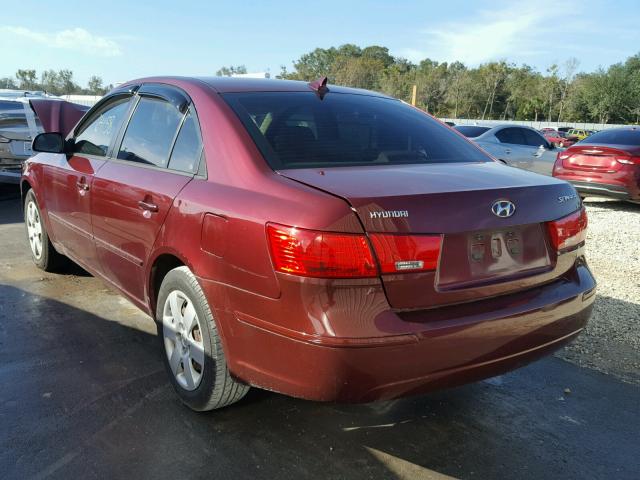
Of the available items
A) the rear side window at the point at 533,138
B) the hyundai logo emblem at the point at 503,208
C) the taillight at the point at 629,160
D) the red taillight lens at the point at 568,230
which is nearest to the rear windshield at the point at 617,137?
the taillight at the point at 629,160

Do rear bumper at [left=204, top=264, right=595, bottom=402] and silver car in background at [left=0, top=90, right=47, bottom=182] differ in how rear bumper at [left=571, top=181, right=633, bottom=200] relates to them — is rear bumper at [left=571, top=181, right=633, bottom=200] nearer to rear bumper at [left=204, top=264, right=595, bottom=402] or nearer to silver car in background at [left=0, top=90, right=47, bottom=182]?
rear bumper at [left=204, top=264, right=595, bottom=402]

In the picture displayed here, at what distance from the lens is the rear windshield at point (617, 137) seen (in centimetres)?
1001

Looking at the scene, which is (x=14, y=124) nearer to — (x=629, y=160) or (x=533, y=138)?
(x=629, y=160)

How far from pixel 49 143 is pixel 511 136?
1064 cm

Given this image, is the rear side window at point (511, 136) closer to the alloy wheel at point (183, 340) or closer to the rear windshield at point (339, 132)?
the rear windshield at point (339, 132)

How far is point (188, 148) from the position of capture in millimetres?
2934

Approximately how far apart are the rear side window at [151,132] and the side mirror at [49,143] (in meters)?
0.96

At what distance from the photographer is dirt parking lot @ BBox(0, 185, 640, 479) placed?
250cm

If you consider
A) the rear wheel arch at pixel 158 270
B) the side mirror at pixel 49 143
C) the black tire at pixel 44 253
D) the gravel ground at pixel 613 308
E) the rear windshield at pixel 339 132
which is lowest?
the gravel ground at pixel 613 308

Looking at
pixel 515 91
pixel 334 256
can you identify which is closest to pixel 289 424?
pixel 334 256

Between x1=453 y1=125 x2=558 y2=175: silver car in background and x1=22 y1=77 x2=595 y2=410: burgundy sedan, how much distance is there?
9.36m

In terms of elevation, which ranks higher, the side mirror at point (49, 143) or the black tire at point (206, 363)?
the side mirror at point (49, 143)

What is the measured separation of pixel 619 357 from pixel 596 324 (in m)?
0.58

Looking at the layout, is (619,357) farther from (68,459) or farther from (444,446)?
(68,459)
